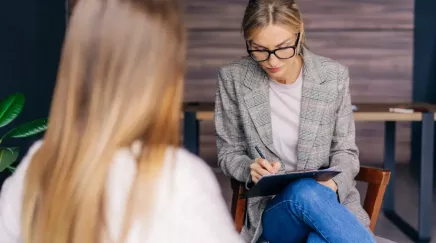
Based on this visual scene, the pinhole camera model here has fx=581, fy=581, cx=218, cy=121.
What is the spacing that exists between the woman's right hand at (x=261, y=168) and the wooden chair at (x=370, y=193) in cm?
16

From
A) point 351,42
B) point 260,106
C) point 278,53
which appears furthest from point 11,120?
point 351,42

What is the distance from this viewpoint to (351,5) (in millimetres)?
4719

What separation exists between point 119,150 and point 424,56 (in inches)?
174

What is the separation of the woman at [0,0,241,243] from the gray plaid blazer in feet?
3.40

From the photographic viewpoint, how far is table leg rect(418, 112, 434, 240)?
9.12 ft

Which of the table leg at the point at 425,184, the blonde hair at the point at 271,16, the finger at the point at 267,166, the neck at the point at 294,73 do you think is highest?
the blonde hair at the point at 271,16

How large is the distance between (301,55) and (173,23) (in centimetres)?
121

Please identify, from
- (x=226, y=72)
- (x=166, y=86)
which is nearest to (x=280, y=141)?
(x=226, y=72)

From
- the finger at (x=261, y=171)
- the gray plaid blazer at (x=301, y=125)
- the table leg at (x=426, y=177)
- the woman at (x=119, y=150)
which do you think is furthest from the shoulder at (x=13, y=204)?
the table leg at (x=426, y=177)

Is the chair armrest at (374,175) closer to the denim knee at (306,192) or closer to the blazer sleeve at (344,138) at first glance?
the blazer sleeve at (344,138)

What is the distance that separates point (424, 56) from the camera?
4840 millimetres

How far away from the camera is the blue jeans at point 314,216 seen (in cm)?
157

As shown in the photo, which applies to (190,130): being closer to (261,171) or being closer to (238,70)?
(238,70)

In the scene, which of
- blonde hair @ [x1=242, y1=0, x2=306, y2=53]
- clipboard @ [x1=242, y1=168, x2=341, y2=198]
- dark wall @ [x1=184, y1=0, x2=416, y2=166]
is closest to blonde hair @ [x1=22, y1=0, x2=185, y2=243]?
clipboard @ [x1=242, y1=168, x2=341, y2=198]
